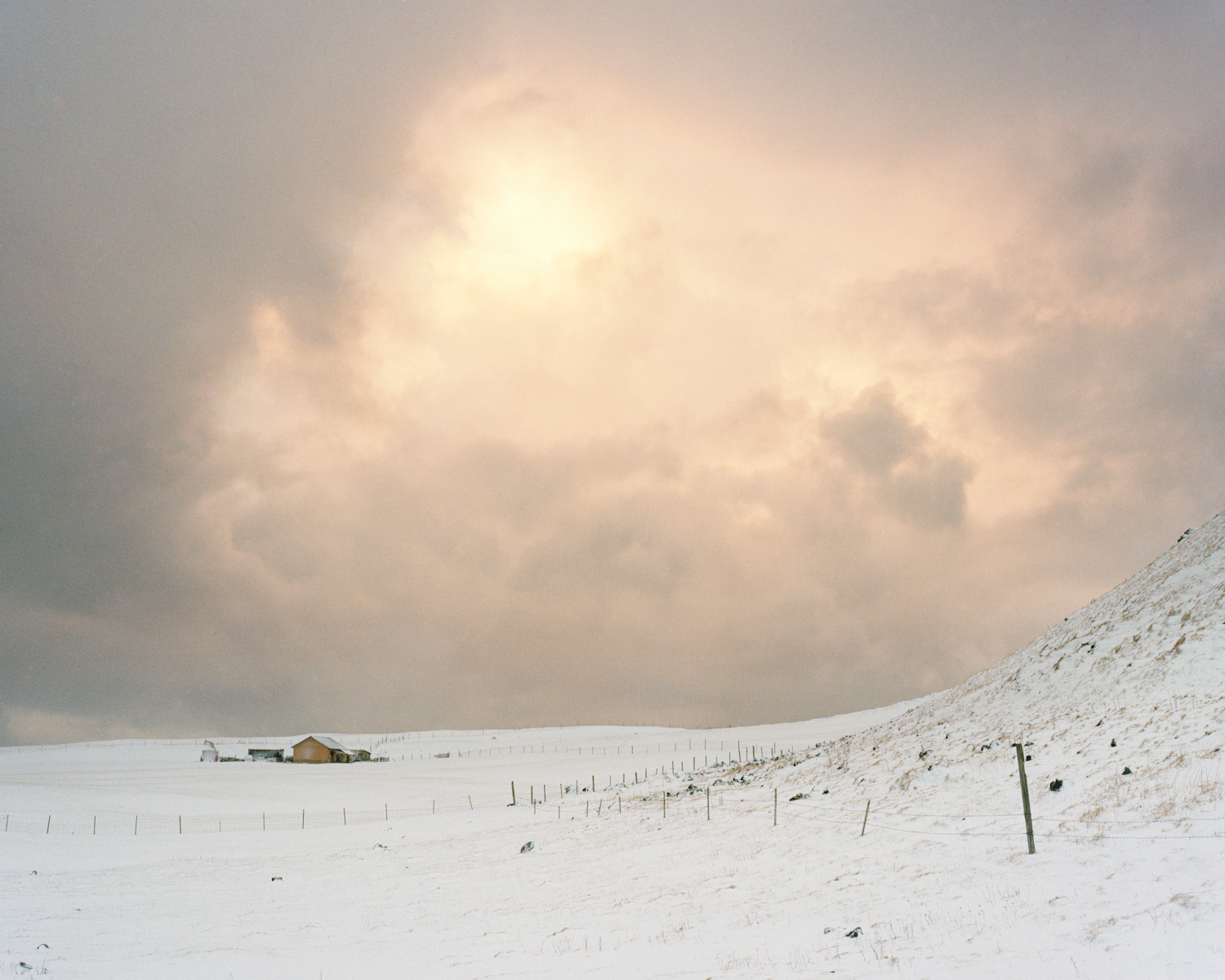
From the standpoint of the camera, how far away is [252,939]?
90.1 ft

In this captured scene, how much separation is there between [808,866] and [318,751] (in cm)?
11680

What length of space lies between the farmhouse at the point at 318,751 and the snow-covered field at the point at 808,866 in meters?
66.3

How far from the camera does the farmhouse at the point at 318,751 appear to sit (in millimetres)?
128250

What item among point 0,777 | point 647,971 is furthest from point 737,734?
point 647,971

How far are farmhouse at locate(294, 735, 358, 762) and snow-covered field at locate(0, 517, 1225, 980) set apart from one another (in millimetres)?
66253

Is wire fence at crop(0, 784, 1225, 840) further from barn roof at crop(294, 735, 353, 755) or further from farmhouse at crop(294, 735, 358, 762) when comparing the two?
barn roof at crop(294, 735, 353, 755)

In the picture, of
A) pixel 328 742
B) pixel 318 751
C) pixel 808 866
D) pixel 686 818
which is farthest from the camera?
pixel 328 742

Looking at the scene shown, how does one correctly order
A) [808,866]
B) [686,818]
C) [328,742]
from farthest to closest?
[328,742], [686,818], [808,866]

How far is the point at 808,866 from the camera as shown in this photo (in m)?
28.4

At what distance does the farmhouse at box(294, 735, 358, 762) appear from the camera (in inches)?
5049

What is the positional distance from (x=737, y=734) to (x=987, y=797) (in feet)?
371

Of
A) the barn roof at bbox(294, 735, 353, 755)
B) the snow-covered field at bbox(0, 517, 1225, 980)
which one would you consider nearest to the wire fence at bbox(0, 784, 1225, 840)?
the snow-covered field at bbox(0, 517, 1225, 980)

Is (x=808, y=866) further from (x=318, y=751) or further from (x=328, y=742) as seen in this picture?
(x=328, y=742)

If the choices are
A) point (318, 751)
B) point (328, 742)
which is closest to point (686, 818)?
point (318, 751)
